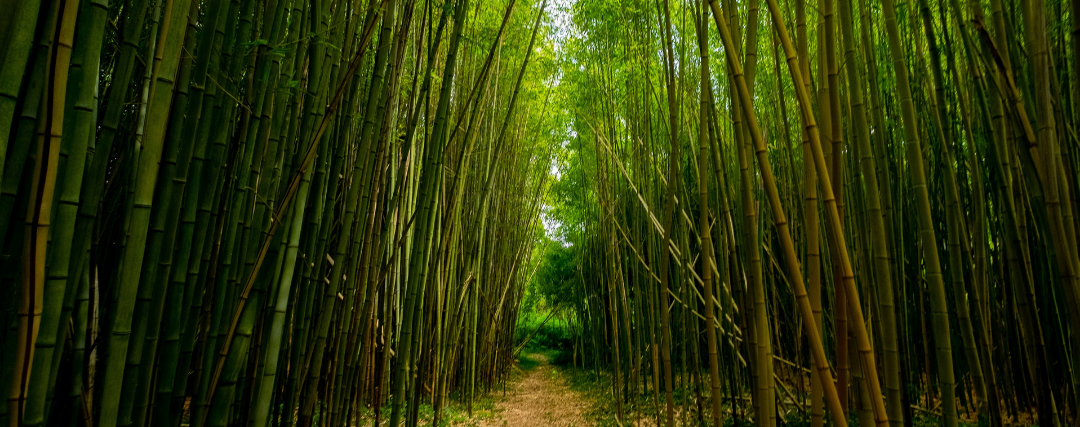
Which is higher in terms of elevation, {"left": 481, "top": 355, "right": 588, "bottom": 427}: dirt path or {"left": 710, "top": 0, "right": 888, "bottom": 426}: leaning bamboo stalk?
{"left": 710, "top": 0, "right": 888, "bottom": 426}: leaning bamboo stalk

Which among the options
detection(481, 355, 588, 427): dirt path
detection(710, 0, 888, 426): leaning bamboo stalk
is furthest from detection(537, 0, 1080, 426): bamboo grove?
detection(481, 355, 588, 427): dirt path

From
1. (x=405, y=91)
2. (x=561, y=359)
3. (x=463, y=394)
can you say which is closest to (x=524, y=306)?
(x=561, y=359)

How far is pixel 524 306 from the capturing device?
9609 mm

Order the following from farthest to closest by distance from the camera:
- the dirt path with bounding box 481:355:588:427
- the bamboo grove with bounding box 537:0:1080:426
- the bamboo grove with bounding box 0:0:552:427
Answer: the dirt path with bounding box 481:355:588:427
the bamboo grove with bounding box 537:0:1080:426
the bamboo grove with bounding box 0:0:552:427

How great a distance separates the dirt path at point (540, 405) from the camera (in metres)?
3.95

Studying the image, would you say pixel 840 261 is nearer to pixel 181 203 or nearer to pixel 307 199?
pixel 181 203

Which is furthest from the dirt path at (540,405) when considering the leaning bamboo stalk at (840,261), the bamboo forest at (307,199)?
the leaning bamboo stalk at (840,261)

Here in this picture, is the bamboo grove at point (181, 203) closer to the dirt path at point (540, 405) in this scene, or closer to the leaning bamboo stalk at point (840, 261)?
the leaning bamboo stalk at point (840, 261)

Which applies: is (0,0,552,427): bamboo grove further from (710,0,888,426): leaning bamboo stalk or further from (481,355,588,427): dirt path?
(481,355,588,427): dirt path

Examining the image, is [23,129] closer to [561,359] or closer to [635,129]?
[635,129]

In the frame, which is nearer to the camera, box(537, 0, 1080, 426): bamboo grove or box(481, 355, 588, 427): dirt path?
box(537, 0, 1080, 426): bamboo grove

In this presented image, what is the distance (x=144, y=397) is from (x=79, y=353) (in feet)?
0.40

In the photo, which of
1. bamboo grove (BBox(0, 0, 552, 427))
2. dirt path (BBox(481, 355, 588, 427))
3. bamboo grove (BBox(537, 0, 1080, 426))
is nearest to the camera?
bamboo grove (BBox(0, 0, 552, 427))

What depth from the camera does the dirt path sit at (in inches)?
155
